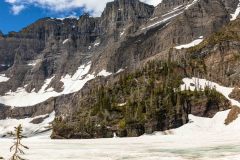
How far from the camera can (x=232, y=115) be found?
152m

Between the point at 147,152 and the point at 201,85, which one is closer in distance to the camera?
the point at 147,152

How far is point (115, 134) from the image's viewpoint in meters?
148

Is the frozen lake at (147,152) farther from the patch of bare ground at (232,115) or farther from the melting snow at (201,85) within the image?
the melting snow at (201,85)

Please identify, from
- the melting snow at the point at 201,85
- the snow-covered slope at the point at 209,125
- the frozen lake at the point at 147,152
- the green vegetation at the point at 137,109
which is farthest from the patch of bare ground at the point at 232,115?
the frozen lake at the point at 147,152

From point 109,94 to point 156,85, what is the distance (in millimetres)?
20102

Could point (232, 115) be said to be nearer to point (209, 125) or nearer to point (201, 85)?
point (209, 125)

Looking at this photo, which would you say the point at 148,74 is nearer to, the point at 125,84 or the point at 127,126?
A: the point at 125,84

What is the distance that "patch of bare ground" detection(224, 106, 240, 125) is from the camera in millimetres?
149250

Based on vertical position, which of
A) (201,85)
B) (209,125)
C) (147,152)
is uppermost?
(201,85)

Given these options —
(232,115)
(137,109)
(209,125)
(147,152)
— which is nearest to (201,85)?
(232,115)

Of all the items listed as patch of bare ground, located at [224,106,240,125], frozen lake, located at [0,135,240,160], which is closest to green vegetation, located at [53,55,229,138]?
patch of bare ground, located at [224,106,240,125]

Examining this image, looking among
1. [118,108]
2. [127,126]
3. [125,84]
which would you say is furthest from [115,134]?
[125,84]

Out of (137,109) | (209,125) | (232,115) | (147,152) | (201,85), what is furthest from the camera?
(201,85)

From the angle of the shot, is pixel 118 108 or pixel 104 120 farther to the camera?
pixel 118 108
